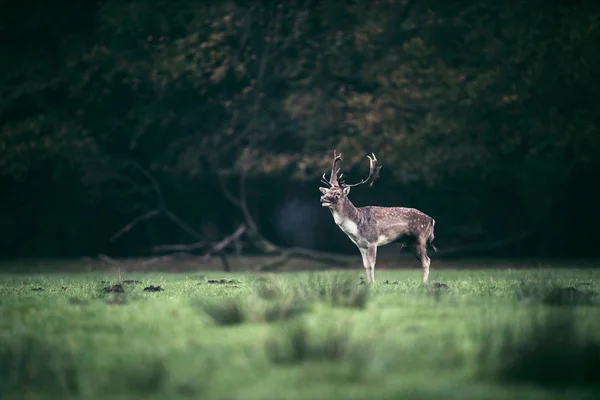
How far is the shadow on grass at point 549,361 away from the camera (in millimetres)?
6910

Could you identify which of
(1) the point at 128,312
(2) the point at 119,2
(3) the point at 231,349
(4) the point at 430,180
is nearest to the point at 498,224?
(4) the point at 430,180

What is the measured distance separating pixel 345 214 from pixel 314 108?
388 inches

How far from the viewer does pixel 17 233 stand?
3206 centimetres

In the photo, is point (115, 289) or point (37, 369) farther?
point (115, 289)

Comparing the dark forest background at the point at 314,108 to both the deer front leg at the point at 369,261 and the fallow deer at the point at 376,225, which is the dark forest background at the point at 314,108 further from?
the deer front leg at the point at 369,261

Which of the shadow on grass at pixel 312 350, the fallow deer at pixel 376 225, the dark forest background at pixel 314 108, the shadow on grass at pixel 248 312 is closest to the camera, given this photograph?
the shadow on grass at pixel 312 350

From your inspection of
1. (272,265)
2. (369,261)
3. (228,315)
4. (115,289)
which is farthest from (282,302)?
(272,265)

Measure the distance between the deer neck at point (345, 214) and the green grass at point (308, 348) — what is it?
532cm

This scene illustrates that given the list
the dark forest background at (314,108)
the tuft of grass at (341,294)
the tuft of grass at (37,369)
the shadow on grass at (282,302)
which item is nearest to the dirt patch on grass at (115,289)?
the shadow on grass at (282,302)

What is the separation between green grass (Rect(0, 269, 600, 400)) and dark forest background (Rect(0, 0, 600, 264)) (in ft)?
47.5

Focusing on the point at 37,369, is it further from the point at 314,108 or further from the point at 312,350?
the point at 314,108

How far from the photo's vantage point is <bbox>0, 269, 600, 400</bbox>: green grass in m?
6.63

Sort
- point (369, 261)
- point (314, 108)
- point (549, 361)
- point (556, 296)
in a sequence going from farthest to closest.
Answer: point (314, 108)
point (369, 261)
point (556, 296)
point (549, 361)

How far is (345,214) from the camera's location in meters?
17.4
